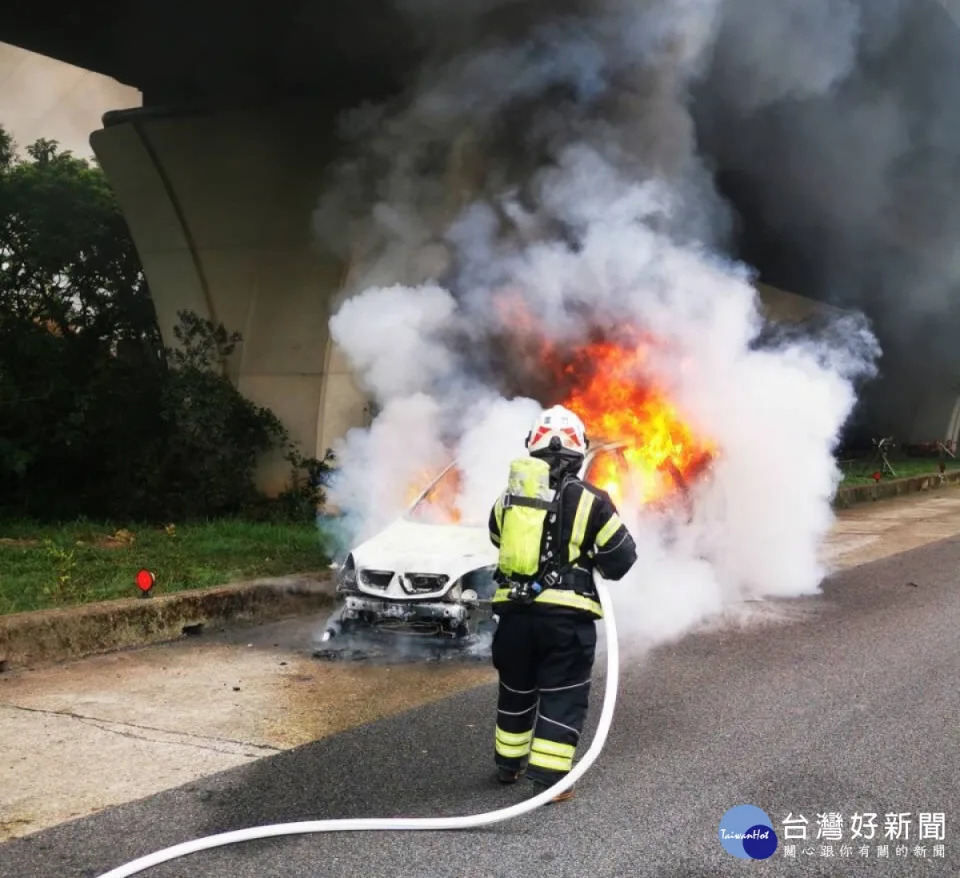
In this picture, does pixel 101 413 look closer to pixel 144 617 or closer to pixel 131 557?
pixel 131 557

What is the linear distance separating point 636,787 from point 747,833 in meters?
0.60

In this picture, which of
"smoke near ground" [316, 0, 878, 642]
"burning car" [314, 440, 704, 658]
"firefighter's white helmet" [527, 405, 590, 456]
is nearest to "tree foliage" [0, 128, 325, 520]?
"smoke near ground" [316, 0, 878, 642]

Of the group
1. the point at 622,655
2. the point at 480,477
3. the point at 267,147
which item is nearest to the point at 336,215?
the point at 267,147

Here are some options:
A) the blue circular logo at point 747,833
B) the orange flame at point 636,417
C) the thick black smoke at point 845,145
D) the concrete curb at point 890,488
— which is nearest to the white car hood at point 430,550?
the orange flame at point 636,417

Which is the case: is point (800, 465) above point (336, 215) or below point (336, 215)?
below

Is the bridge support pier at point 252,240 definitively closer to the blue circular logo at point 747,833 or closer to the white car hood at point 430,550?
the white car hood at point 430,550

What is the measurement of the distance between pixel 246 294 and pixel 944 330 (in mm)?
20764

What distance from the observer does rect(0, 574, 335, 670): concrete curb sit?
6.64m

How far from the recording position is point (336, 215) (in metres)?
12.2

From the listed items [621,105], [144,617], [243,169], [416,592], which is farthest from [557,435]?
[243,169]

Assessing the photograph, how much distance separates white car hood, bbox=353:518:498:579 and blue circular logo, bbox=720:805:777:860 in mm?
2707

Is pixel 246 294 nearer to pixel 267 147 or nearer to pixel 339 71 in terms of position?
pixel 267 147

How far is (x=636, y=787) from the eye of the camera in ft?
14.7

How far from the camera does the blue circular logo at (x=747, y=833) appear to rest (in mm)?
3838
